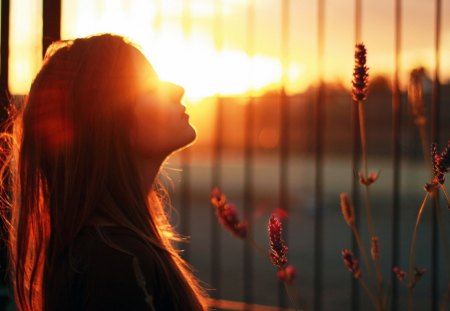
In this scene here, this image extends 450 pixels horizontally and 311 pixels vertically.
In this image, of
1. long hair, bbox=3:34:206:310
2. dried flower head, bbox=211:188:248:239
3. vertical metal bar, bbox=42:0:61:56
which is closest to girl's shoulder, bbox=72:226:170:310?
long hair, bbox=3:34:206:310

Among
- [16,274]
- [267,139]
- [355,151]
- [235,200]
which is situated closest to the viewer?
[16,274]

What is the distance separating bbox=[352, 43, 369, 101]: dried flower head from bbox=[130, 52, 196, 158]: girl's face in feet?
1.40

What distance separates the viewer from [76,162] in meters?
1.37

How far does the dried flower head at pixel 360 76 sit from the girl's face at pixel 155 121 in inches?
16.9

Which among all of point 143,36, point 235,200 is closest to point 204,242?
point 235,200

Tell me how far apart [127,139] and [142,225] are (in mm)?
174

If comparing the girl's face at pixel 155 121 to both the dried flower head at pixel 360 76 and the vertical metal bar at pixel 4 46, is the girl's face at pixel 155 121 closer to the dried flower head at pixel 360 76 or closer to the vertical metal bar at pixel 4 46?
the dried flower head at pixel 360 76

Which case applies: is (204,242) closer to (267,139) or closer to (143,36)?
(143,36)

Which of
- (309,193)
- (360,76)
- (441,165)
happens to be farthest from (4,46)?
(309,193)

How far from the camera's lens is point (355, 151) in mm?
2594

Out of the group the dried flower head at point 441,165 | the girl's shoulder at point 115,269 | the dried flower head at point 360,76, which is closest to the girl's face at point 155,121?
the girl's shoulder at point 115,269

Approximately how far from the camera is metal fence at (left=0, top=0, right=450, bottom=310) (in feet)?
8.04

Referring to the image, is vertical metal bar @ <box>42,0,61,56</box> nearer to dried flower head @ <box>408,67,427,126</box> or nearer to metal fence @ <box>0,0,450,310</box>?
metal fence @ <box>0,0,450,310</box>

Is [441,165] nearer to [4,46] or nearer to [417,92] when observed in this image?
[417,92]
